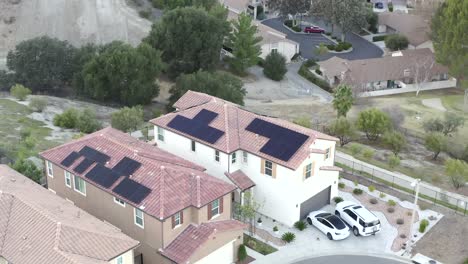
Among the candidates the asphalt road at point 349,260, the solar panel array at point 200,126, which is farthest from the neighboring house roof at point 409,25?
the asphalt road at point 349,260

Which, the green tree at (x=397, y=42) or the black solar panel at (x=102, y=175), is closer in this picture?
the black solar panel at (x=102, y=175)

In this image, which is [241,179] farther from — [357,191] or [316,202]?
[357,191]

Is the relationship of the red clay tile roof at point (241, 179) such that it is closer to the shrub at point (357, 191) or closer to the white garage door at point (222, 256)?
the white garage door at point (222, 256)

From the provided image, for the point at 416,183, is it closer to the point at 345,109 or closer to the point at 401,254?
the point at 401,254

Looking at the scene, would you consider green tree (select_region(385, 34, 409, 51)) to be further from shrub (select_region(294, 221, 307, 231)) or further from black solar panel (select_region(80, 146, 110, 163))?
black solar panel (select_region(80, 146, 110, 163))

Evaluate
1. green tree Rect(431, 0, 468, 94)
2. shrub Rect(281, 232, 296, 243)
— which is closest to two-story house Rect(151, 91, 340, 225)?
shrub Rect(281, 232, 296, 243)

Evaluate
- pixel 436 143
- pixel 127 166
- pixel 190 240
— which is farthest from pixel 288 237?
pixel 436 143

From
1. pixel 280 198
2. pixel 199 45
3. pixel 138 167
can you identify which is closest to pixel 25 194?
pixel 138 167
